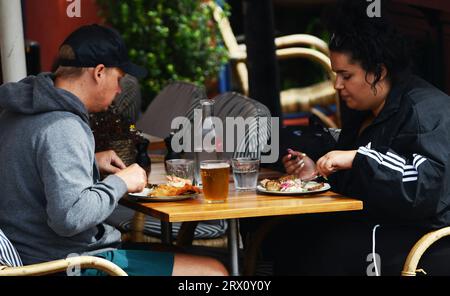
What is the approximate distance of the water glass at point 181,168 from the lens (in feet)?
10.6

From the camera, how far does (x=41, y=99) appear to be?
9.16ft

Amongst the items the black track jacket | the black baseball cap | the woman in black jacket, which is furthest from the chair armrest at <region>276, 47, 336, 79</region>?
the black baseball cap

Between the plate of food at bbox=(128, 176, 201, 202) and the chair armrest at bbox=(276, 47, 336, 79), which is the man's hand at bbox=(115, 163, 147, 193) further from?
the chair armrest at bbox=(276, 47, 336, 79)

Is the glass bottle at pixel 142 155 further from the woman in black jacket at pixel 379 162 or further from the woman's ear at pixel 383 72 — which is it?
the woman's ear at pixel 383 72

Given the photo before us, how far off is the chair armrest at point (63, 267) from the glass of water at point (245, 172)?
68 cm

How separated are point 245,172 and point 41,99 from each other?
80 centimetres

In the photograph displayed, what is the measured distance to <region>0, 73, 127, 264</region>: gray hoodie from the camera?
8.69 feet

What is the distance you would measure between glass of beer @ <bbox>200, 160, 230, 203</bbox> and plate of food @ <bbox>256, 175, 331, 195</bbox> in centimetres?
21

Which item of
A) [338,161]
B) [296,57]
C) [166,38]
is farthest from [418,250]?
[166,38]

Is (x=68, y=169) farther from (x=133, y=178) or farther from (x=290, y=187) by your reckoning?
(x=290, y=187)

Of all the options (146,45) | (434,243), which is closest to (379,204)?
(434,243)

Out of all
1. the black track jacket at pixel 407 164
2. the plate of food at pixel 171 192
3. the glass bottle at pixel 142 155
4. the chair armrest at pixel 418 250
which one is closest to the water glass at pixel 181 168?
the plate of food at pixel 171 192

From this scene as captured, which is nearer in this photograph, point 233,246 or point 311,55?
point 233,246
